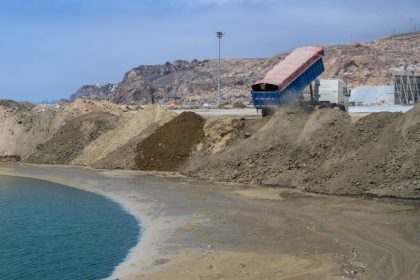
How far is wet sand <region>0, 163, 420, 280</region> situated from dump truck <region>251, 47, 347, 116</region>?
27.1ft

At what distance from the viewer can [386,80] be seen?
3519 inches

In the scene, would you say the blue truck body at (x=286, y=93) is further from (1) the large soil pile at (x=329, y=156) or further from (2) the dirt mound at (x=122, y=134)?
(2) the dirt mound at (x=122, y=134)

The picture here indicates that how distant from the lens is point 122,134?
35562mm

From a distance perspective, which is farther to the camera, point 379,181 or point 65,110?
point 65,110

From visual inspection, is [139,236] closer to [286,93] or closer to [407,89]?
[286,93]

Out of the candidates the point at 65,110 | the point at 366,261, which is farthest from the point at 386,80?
the point at 366,261

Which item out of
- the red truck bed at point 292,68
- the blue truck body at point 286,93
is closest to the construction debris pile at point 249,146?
the blue truck body at point 286,93

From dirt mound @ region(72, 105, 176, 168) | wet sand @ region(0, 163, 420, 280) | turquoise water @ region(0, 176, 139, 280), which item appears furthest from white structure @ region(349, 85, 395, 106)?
turquoise water @ region(0, 176, 139, 280)

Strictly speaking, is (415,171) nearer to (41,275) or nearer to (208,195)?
(208,195)

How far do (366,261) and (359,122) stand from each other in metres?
12.7

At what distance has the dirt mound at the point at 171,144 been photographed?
30.2 meters

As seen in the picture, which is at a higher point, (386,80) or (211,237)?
(386,80)

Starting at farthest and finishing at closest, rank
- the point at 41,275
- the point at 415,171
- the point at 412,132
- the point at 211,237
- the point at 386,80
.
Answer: the point at 386,80, the point at 412,132, the point at 415,171, the point at 211,237, the point at 41,275

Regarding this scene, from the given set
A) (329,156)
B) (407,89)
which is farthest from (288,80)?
(407,89)
